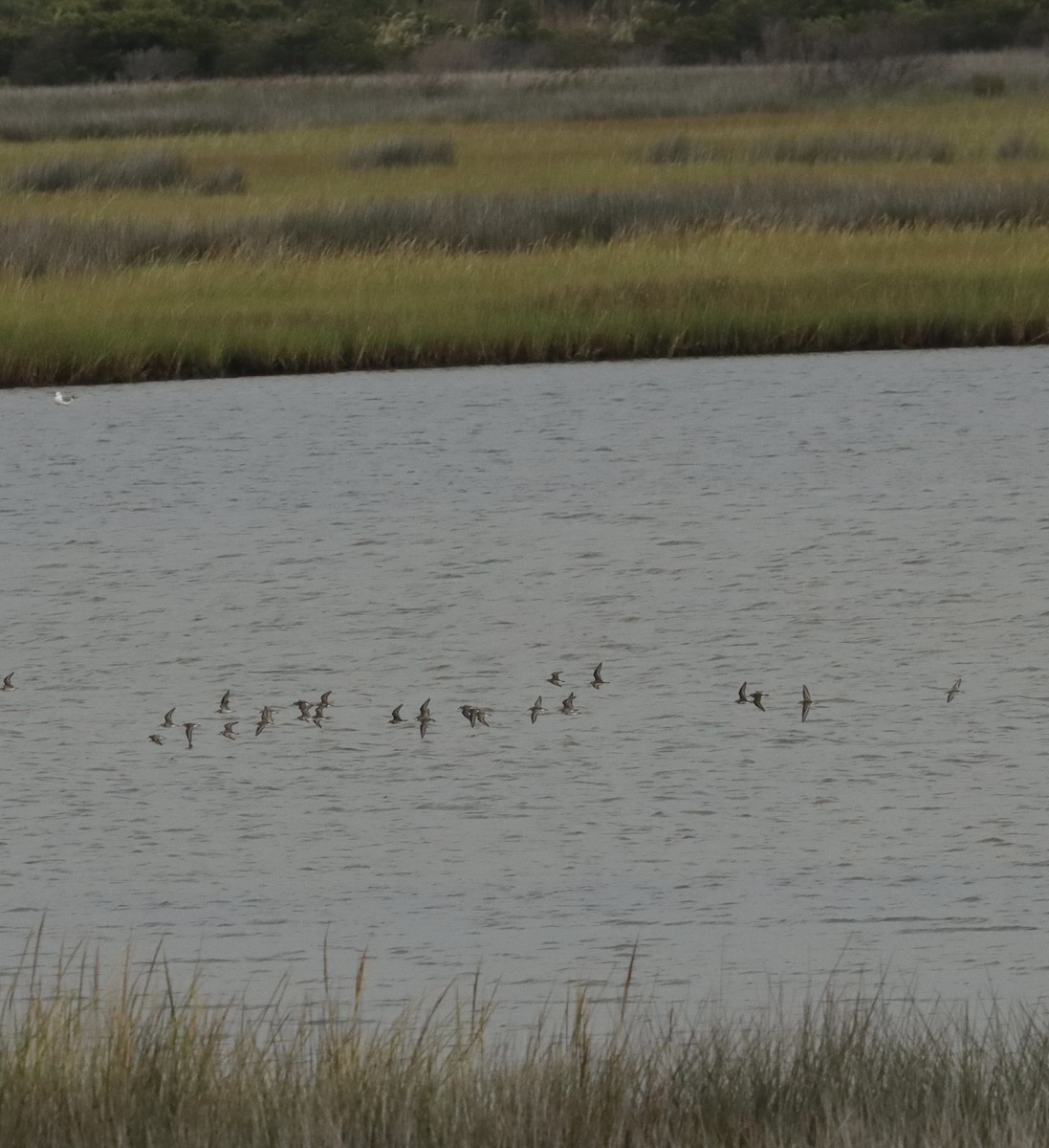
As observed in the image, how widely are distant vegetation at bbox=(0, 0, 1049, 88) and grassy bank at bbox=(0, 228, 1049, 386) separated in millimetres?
31719

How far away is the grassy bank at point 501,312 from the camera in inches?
714

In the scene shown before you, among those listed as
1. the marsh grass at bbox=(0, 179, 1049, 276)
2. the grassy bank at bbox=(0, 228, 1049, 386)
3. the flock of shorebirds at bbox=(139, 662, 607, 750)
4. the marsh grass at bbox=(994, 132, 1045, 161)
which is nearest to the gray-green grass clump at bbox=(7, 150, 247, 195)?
the marsh grass at bbox=(0, 179, 1049, 276)

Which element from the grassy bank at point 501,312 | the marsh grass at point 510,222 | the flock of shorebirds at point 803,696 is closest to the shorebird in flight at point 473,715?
the flock of shorebirds at point 803,696

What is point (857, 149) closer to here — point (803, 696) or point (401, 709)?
point (803, 696)

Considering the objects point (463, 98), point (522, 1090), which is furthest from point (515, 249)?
point (463, 98)

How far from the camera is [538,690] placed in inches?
367

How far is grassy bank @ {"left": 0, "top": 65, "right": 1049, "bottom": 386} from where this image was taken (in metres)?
18.5

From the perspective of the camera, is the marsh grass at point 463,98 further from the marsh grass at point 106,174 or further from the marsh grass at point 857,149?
the marsh grass at point 857,149

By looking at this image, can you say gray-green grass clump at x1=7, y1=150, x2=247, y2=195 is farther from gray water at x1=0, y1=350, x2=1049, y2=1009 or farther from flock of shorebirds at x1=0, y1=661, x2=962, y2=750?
flock of shorebirds at x1=0, y1=661, x2=962, y2=750

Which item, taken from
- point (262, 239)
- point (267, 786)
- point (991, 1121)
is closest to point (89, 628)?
point (267, 786)

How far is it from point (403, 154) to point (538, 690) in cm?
2338

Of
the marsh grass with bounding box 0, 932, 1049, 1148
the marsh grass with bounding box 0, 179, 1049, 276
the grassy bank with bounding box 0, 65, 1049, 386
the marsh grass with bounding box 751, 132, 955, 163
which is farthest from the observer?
the marsh grass with bounding box 751, 132, 955, 163

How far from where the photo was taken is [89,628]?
34.2 ft

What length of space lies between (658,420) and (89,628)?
21.5ft
